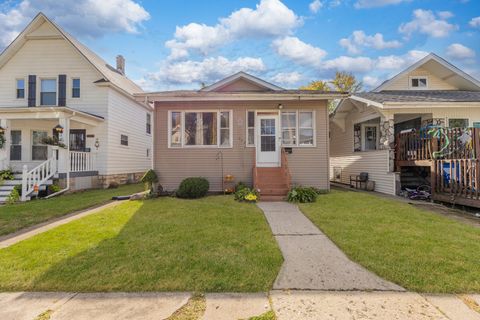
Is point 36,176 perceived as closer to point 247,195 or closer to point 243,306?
point 247,195

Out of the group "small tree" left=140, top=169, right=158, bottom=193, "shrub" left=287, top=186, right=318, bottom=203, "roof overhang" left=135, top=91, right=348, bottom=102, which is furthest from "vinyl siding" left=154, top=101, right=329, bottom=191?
"shrub" left=287, top=186, right=318, bottom=203

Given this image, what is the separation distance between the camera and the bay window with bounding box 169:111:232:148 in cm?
971

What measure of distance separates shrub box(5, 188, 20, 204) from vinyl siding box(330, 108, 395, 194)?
45.4 feet

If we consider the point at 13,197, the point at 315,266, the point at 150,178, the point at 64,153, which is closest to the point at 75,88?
the point at 64,153

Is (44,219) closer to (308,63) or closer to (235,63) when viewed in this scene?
(235,63)

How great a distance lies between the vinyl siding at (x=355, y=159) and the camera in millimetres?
10070

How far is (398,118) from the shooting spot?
Answer: 12461 millimetres

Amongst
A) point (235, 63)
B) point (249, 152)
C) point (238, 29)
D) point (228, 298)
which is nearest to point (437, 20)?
point (238, 29)

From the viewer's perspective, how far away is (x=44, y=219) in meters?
6.10

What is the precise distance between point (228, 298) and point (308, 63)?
1251 inches

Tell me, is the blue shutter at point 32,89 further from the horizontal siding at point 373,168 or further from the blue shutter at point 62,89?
the horizontal siding at point 373,168

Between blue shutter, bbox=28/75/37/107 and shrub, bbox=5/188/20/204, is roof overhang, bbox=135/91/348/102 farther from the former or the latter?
blue shutter, bbox=28/75/37/107

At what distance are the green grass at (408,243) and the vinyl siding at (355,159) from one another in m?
3.47

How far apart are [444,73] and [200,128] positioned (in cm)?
1263
